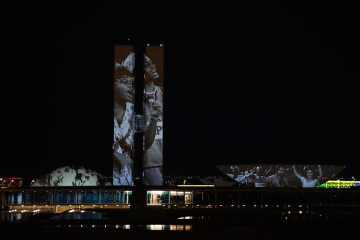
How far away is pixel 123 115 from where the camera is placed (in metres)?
47.8

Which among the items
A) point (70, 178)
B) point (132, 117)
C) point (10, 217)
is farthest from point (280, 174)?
point (10, 217)

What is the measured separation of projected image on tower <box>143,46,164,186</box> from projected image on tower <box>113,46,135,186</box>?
142 centimetres

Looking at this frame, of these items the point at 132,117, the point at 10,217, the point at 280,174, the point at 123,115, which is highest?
the point at 123,115

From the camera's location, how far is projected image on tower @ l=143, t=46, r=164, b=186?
1865 inches

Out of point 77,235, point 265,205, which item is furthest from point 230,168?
point 77,235

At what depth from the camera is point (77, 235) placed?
79.9 feet

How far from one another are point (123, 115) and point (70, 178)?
27.3 ft

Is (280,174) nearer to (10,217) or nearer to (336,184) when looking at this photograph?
(10,217)

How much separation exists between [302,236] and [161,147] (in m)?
24.3

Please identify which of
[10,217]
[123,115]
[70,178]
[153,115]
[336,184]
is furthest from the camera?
[336,184]

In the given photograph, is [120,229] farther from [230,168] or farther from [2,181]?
[2,181]

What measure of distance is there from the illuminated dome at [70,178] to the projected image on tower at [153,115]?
565cm

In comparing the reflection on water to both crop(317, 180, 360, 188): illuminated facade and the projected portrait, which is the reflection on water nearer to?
the projected portrait

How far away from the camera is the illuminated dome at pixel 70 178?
42500 mm
